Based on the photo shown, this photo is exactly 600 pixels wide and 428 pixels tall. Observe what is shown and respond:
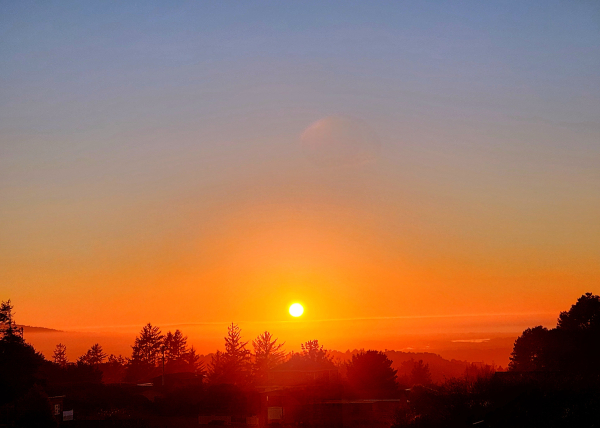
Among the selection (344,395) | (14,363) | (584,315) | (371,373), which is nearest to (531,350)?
(584,315)

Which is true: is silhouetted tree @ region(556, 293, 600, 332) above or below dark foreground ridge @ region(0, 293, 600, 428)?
above

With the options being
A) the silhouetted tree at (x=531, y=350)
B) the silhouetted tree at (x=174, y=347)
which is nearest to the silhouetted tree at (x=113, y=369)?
the silhouetted tree at (x=174, y=347)

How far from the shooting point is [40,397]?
53031mm

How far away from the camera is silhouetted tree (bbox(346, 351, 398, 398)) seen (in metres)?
82.0

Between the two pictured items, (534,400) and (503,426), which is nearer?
(503,426)

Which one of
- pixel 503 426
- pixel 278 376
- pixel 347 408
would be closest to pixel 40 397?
pixel 347 408

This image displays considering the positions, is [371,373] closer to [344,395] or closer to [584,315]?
[344,395]

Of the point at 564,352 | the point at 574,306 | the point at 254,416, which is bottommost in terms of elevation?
the point at 254,416

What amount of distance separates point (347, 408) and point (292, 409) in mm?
6116

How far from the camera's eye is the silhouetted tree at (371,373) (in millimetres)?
82000

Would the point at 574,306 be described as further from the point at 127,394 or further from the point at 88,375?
the point at 88,375

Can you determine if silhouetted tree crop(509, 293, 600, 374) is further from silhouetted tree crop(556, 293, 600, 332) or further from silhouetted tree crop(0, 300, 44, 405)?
silhouetted tree crop(0, 300, 44, 405)

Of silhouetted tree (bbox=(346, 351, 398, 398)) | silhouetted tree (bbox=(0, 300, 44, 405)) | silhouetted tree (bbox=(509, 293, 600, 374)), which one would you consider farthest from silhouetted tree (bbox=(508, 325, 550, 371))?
silhouetted tree (bbox=(0, 300, 44, 405))

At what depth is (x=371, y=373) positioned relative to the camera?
275 feet
